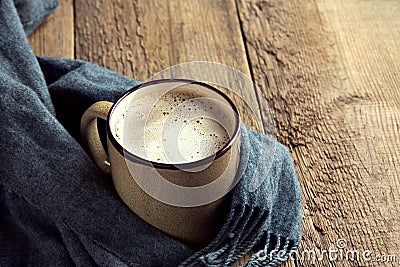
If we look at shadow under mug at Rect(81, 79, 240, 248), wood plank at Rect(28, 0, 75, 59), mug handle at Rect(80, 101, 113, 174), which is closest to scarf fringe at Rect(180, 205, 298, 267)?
shadow under mug at Rect(81, 79, 240, 248)

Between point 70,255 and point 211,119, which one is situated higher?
point 211,119

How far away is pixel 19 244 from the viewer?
29.5 inches

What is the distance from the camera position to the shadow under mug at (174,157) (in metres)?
0.62

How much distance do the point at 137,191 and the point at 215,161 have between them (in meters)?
0.09

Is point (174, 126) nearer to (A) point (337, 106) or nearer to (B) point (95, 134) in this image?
(B) point (95, 134)

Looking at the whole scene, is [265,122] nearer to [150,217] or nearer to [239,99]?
[239,99]

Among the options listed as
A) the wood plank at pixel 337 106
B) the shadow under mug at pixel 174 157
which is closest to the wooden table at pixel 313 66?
the wood plank at pixel 337 106

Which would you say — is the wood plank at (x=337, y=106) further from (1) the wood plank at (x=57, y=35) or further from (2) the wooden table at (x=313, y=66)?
(1) the wood plank at (x=57, y=35)

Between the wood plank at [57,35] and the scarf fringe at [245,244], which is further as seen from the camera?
the wood plank at [57,35]

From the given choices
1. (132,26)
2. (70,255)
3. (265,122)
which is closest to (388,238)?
(265,122)

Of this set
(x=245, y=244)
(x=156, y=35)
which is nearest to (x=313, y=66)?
(x=156, y=35)

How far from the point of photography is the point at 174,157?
64 centimetres

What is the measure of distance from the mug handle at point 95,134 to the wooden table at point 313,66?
0.67 feet

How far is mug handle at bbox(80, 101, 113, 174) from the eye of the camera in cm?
69
